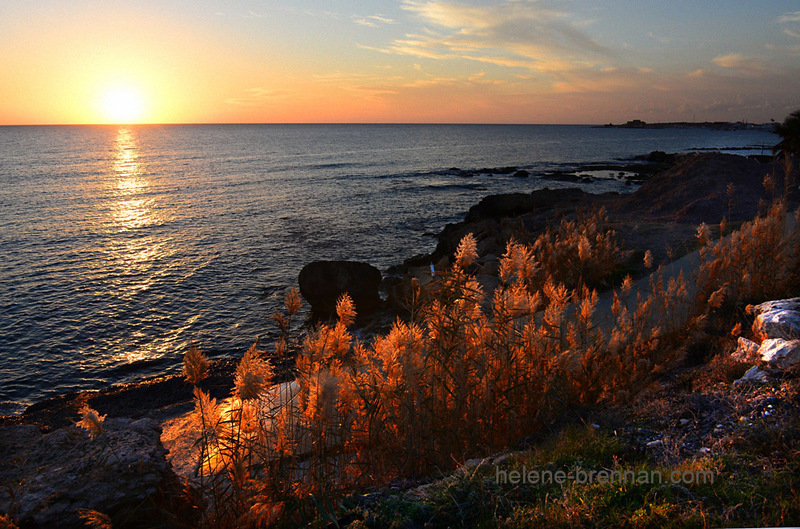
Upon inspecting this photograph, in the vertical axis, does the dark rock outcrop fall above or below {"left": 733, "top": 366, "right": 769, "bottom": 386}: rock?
above

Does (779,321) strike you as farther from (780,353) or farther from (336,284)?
(336,284)

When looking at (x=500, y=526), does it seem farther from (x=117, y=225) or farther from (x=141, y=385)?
(x=117, y=225)

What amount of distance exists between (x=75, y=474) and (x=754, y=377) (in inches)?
222

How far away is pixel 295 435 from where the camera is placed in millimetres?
3607

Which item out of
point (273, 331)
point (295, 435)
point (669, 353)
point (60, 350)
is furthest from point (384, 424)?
point (60, 350)

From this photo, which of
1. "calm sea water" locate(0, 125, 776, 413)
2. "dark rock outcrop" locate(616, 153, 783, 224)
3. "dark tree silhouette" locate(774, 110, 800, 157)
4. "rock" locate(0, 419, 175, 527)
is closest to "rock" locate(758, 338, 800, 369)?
"rock" locate(0, 419, 175, 527)

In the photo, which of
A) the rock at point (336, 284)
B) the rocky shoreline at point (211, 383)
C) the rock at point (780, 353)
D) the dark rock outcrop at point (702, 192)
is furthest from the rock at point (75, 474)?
the dark rock outcrop at point (702, 192)

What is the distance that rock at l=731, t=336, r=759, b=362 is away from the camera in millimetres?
4312

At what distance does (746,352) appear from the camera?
442 cm

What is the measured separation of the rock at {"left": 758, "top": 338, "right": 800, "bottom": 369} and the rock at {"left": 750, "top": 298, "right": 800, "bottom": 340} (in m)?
0.24

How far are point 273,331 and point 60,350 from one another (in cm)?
583

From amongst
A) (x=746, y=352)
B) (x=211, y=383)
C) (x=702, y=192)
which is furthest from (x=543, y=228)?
(x=746, y=352)

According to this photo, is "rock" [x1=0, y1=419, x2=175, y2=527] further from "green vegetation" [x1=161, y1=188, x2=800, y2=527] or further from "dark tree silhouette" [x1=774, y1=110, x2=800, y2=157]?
"dark tree silhouette" [x1=774, y1=110, x2=800, y2=157]

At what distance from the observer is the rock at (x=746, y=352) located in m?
4.31
